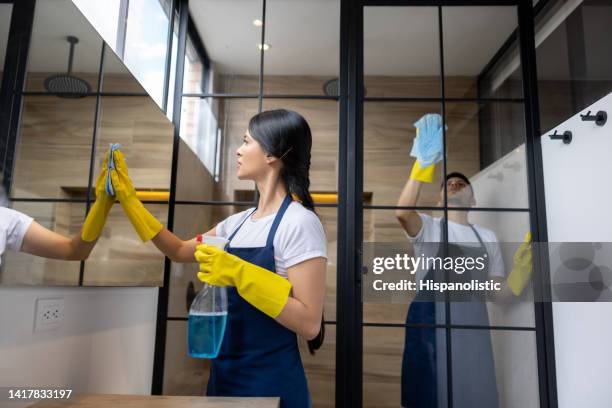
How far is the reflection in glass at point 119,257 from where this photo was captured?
1217mm

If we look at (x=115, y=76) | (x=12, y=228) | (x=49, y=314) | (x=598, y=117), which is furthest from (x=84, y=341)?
(x=598, y=117)

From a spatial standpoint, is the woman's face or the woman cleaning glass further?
the woman's face

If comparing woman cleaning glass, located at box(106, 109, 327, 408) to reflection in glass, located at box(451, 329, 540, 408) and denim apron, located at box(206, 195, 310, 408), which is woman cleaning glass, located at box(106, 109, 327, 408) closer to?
denim apron, located at box(206, 195, 310, 408)

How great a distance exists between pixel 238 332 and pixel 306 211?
1.40 ft

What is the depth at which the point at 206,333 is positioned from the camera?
49.8 inches

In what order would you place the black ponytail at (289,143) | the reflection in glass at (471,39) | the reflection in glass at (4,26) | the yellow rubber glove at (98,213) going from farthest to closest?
1. the reflection in glass at (471,39)
2. the black ponytail at (289,143)
3. the yellow rubber glove at (98,213)
4. the reflection in glass at (4,26)

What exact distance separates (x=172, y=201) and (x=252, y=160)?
0.70 meters

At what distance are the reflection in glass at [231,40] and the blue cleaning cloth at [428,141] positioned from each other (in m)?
0.81

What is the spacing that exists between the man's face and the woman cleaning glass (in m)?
0.84

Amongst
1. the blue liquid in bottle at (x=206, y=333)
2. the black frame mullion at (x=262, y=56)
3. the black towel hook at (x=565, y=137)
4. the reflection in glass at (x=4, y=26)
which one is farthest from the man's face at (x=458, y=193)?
the reflection in glass at (x=4, y=26)

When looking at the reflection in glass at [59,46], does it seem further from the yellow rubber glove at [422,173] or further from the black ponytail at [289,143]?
the yellow rubber glove at [422,173]

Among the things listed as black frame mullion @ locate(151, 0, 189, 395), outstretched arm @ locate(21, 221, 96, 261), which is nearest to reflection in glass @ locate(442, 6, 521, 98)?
black frame mullion @ locate(151, 0, 189, 395)

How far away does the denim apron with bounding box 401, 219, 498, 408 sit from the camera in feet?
6.06

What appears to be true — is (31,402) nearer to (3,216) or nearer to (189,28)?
(3,216)
